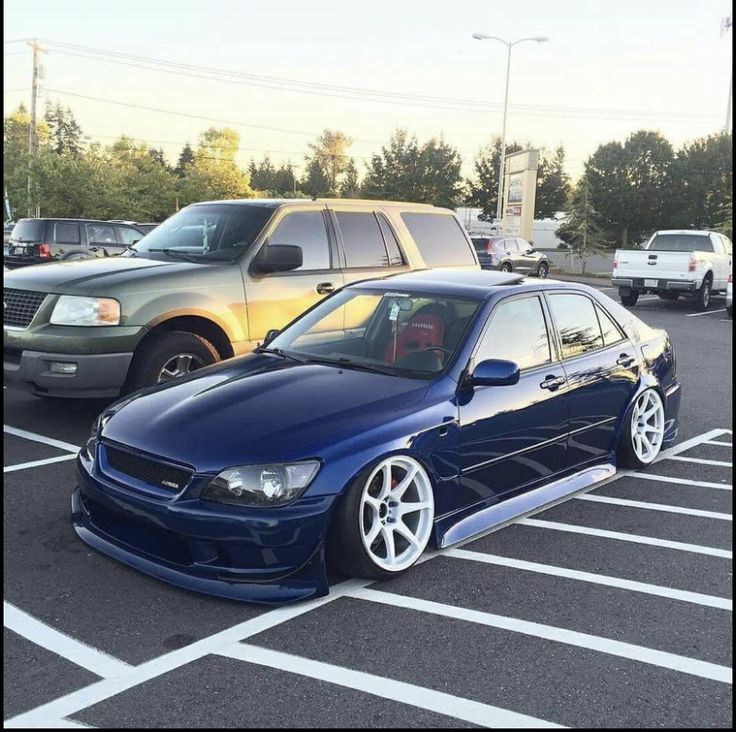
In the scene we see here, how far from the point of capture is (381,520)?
156 inches

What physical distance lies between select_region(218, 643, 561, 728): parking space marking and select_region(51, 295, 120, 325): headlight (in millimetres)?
3649

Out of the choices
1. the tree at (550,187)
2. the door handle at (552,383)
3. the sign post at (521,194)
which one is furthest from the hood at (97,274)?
the tree at (550,187)

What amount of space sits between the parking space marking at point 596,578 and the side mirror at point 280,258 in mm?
3370

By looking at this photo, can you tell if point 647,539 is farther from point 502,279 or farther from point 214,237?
point 214,237

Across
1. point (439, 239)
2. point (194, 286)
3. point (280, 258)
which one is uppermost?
point (439, 239)

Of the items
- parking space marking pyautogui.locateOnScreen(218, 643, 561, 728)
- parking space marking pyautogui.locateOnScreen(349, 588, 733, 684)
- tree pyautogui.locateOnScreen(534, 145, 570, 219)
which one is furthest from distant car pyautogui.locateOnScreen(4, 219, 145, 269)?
tree pyautogui.locateOnScreen(534, 145, 570, 219)

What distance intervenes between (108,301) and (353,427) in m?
3.19

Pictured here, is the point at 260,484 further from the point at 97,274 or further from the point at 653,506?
the point at 97,274

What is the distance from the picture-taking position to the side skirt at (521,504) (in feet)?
14.0

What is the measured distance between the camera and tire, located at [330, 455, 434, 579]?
3.73 metres

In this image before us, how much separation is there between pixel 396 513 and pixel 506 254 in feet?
81.8

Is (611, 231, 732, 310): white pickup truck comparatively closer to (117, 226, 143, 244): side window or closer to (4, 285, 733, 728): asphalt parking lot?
(117, 226, 143, 244): side window

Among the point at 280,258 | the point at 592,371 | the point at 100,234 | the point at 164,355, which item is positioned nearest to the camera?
the point at 592,371

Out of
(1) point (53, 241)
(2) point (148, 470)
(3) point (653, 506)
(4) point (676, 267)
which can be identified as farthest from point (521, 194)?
(2) point (148, 470)
